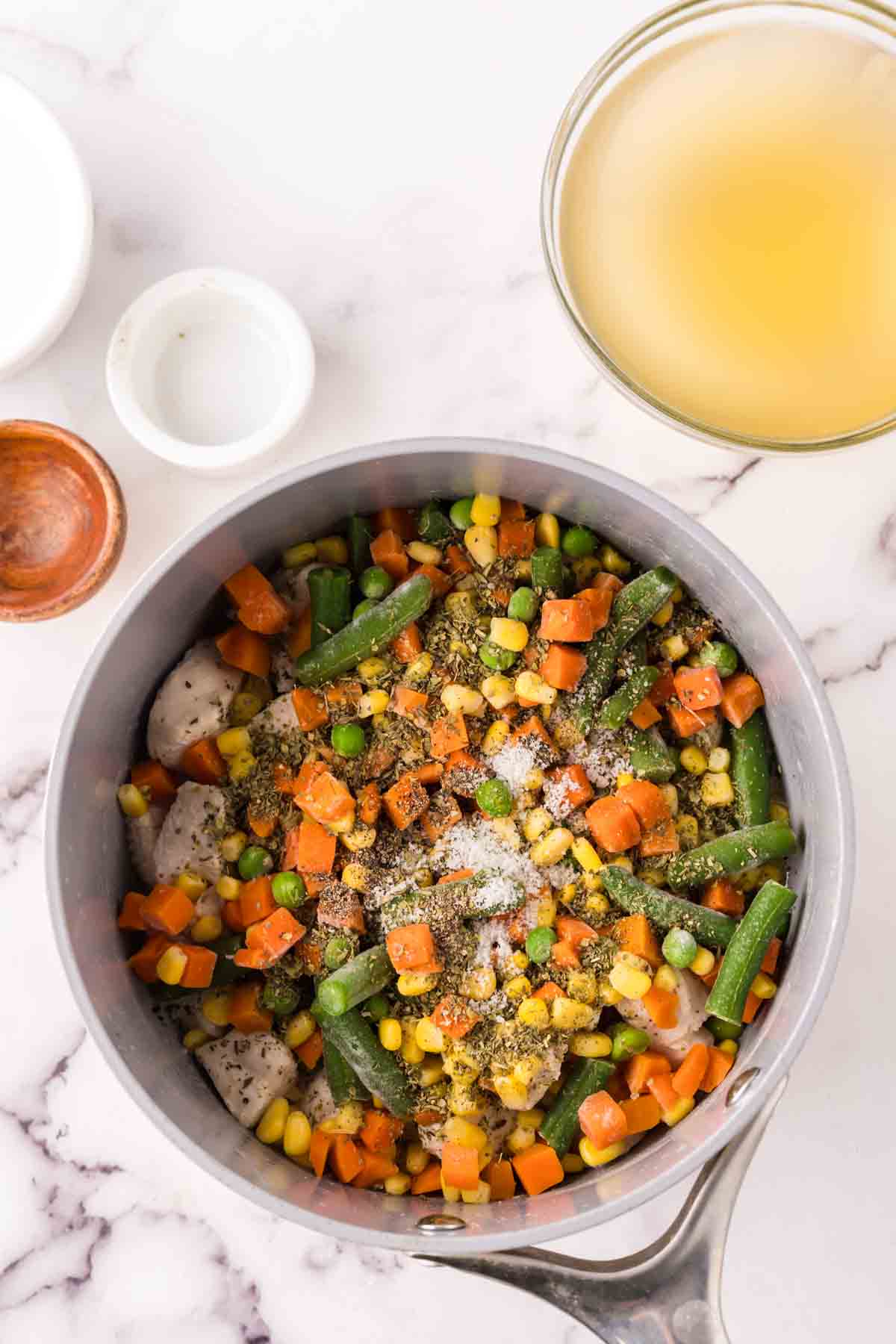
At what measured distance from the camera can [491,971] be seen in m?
2.41

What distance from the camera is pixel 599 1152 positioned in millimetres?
2350

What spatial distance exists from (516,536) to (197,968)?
3.40ft

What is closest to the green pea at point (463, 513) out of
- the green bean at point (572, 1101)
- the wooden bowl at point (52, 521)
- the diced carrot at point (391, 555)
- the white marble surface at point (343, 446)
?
the diced carrot at point (391, 555)

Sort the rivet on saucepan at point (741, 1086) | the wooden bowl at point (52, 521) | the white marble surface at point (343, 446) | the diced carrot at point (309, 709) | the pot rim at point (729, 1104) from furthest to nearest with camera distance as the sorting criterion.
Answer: the white marble surface at point (343, 446), the wooden bowl at point (52, 521), the diced carrot at point (309, 709), the rivet on saucepan at point (741, 1086), the pot rim at point (729, 1104)

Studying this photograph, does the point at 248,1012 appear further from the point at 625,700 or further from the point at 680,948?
the point at 625,700

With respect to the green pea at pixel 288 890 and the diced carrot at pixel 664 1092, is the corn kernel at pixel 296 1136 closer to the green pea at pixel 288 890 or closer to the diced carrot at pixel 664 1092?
the green pea at pixel 288 890

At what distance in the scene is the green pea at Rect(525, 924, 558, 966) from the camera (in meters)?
2.38

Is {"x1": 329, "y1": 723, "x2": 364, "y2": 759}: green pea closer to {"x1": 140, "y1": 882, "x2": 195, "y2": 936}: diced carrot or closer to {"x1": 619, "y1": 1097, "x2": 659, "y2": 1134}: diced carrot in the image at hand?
{"x1": 140, "y1": 882, "x2": 195, "y2": 936}: diced carrot

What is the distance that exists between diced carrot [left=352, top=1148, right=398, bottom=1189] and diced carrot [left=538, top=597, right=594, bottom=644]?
104 centimetres

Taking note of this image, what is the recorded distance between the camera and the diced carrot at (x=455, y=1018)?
2.35m

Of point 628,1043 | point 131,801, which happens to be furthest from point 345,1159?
point 131,801

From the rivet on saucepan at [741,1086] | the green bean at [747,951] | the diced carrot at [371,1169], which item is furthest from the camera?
the diced carrot at [371,1169]

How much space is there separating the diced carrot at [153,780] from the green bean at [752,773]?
113cm

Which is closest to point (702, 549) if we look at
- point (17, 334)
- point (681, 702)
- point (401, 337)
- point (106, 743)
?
point (681, 702)
